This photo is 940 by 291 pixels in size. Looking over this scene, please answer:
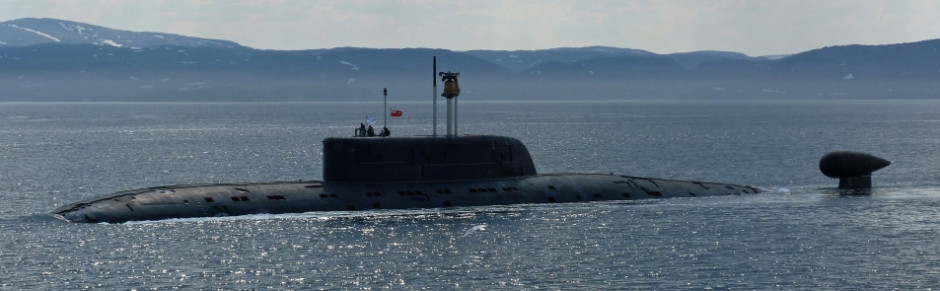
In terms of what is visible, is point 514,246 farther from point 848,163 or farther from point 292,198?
point 848,163

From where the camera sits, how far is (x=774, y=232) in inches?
2117

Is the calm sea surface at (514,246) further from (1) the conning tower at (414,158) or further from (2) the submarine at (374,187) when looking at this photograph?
(1) the conning tower at (414,158)

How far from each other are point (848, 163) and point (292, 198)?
102 feet

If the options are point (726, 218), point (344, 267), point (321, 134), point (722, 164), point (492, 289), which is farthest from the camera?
point (321, 134)

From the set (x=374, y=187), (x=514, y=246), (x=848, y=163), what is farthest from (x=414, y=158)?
(x=848, y=163)

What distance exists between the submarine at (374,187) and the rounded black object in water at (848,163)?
18.8 metres

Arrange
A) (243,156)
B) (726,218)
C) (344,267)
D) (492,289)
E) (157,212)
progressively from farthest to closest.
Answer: (243,156), (726,218), (157,212), (344,267), (492,289)

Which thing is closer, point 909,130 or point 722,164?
point 722,164

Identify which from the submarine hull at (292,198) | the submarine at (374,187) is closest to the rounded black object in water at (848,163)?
the submarine hull at (292,198)

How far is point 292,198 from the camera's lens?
55.3 metres

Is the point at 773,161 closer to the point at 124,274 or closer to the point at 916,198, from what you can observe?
the point at 916,198

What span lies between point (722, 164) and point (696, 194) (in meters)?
39.6

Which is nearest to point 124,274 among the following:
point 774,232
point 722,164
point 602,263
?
point 602,263

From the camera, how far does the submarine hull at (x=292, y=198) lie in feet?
174
